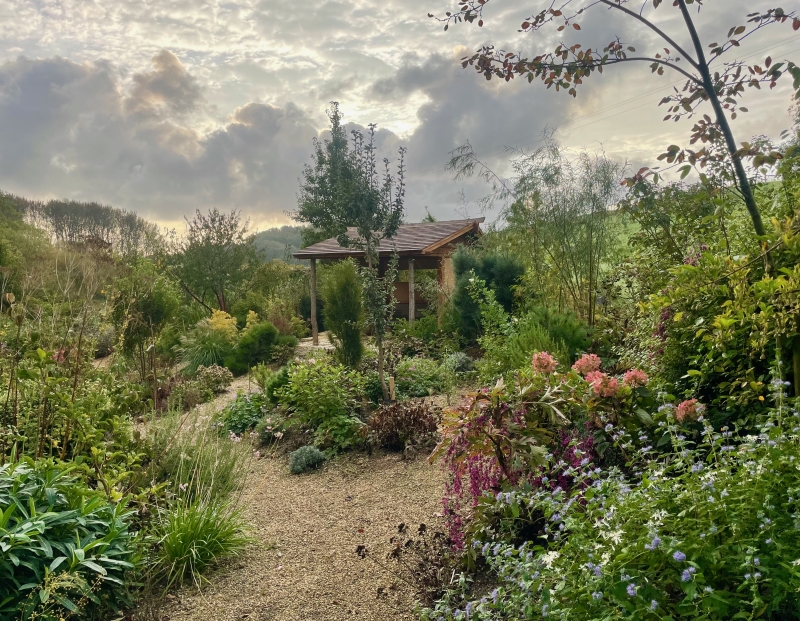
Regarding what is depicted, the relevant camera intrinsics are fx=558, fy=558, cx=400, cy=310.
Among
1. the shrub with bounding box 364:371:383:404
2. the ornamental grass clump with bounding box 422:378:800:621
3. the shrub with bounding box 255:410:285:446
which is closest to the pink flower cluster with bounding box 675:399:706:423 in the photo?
the ornamental grass clump with bounding box 422:378:800:621

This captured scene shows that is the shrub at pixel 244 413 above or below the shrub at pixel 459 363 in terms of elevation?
below

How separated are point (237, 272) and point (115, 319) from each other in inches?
394

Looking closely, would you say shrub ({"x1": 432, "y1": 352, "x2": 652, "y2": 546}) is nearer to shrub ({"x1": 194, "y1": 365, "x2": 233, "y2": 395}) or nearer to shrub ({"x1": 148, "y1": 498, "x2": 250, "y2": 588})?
shrub ({"x1": 148, "y1": 498, "x2": 250, "y2": 588})

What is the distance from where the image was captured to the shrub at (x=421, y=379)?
303 inches

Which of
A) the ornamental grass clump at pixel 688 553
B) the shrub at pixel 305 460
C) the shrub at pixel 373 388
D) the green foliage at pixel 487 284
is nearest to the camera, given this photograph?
the ornamental grass clump at pixel 688 553

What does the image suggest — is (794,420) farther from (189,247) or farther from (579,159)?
(189,247)

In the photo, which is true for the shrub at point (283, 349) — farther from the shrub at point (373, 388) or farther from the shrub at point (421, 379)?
the shrub at point (373, 388)

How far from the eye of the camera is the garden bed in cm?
293

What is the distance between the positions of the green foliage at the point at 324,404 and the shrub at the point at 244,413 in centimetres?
35

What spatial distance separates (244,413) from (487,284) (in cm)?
586

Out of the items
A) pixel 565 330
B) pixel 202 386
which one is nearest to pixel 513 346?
pixel 565 330

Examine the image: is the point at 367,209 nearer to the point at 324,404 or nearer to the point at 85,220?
the point at 324,404

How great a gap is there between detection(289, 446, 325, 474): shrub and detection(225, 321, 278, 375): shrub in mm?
6148

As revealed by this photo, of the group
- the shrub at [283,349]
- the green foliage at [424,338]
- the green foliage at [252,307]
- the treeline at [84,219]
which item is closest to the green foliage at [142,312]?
the shrub at [283,349]
